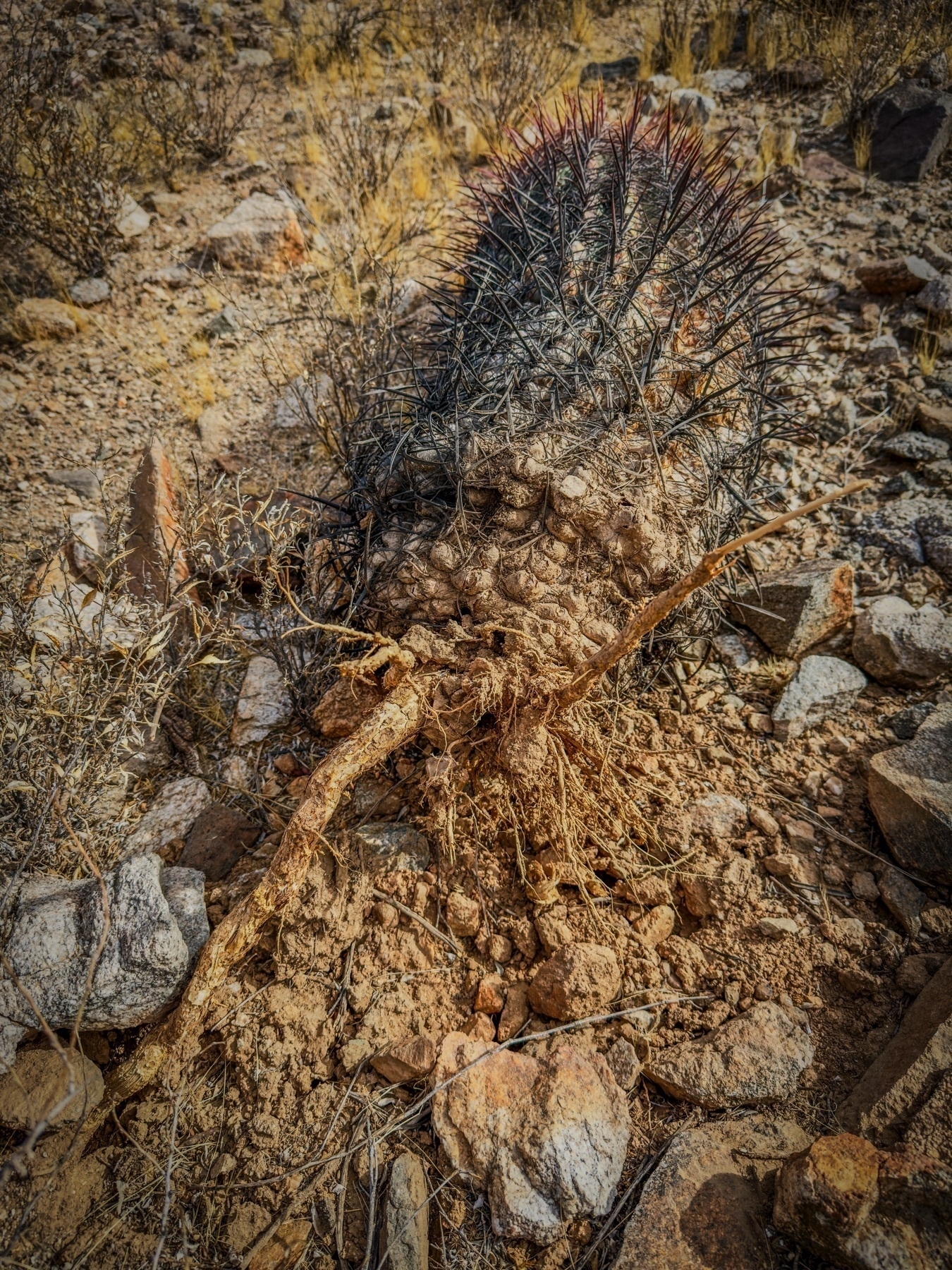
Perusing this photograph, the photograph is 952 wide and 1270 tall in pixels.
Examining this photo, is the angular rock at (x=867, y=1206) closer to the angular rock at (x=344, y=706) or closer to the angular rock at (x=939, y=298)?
the angular rock at (x=344, y=706)

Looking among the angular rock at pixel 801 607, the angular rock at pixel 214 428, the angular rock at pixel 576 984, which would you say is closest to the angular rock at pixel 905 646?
the angular rock at pixel 801 607

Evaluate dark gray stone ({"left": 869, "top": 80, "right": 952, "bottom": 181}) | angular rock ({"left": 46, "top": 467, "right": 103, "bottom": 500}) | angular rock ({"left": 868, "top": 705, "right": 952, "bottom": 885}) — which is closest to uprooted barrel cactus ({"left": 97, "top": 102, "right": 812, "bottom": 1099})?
angular rock ({"left": 868, "top": 705, "right": 952, "bottom": 885})

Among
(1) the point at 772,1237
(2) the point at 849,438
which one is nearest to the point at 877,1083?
(1) the point at 772,1237

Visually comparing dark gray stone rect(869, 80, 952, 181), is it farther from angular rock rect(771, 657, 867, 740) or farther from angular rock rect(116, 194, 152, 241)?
→ angular rock rect(116, 194, 152, 241)

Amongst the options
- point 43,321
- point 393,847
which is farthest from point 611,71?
point 393,847

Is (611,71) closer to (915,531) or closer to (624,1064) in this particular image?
(915,531)

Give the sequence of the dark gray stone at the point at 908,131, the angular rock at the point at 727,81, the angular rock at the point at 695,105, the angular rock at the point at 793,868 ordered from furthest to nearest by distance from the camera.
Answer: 1. the angular rock at the point at 727,81
2. the angular rock at the point at 695,105
3. the dark gray stone at the point at 908,131
4. the angular rock at the point at 793,868
